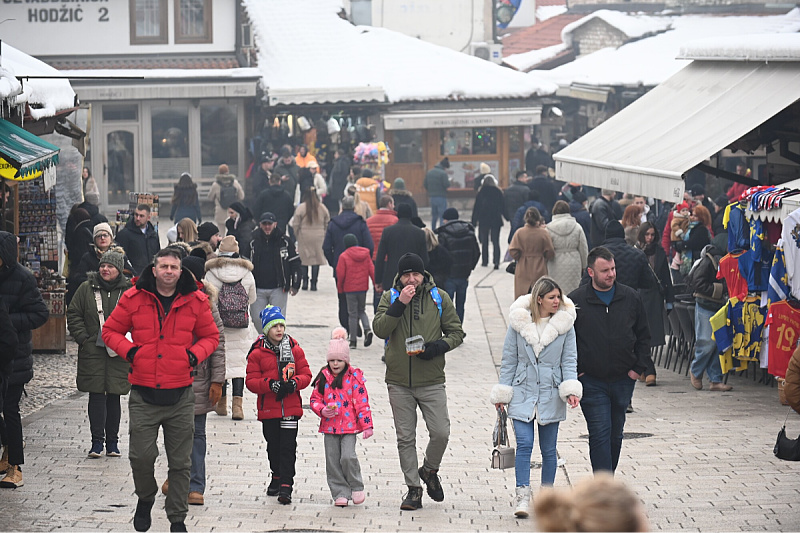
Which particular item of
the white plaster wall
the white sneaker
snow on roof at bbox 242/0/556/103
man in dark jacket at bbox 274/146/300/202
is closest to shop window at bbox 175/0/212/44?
the white plaster wall

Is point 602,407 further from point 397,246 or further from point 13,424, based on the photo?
point 397,246

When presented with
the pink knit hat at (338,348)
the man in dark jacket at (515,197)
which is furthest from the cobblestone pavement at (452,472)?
the man in dark jacket at (515,197)

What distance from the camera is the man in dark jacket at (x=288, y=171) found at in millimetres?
24797

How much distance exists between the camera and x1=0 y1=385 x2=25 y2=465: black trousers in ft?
28.1

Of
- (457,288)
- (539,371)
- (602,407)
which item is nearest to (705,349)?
(457,288)

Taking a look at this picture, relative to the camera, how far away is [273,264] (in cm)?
1359

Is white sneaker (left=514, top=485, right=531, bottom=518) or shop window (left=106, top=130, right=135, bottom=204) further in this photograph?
shop window (left=106, top=130, right=135, bottom=204)

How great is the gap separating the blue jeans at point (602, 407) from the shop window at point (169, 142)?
23.2m

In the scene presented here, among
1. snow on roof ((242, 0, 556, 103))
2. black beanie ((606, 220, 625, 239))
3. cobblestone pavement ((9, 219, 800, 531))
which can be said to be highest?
snow on roof ((242, 0, 556, 103))

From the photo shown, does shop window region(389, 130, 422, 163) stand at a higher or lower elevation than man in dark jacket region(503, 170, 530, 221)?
higher

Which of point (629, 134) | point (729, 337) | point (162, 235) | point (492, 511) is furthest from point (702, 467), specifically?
point (162, 235)

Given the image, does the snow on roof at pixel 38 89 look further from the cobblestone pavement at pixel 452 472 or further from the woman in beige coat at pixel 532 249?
the woman in beige coat at pixel 532 249

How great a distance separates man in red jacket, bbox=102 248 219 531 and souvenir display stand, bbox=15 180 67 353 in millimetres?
6960

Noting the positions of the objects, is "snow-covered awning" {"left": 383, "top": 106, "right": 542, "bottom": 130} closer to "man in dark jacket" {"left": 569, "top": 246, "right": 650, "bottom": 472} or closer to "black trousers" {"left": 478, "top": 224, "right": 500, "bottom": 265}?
"black trousers" {"left": 478, "top": 224, "right": 500, "bottom": 265}
